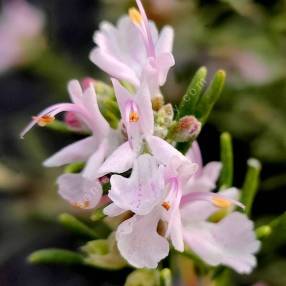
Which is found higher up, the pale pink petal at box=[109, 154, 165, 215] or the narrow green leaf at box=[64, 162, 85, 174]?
the pale pink petal at box=[109, 154, 165, 215]

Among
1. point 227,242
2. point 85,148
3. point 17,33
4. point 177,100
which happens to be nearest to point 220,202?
point 227,242

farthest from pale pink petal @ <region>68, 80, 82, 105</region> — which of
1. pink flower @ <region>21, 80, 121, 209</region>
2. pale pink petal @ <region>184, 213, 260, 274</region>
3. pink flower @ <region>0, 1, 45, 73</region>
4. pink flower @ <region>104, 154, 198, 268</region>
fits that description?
pink flower @ <region>0, 1, 45, 73</region>

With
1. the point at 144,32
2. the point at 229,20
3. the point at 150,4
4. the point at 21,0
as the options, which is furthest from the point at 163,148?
the point at 21,0

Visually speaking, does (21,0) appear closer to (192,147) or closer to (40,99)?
(40,99)

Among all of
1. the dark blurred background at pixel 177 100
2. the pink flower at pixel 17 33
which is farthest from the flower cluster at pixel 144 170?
the pink flower at pixel 17 33

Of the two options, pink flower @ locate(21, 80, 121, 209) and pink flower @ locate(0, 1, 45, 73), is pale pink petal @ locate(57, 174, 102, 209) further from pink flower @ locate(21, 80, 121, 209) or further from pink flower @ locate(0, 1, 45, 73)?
pink flower @ locate(0, 1, 45, 73)
